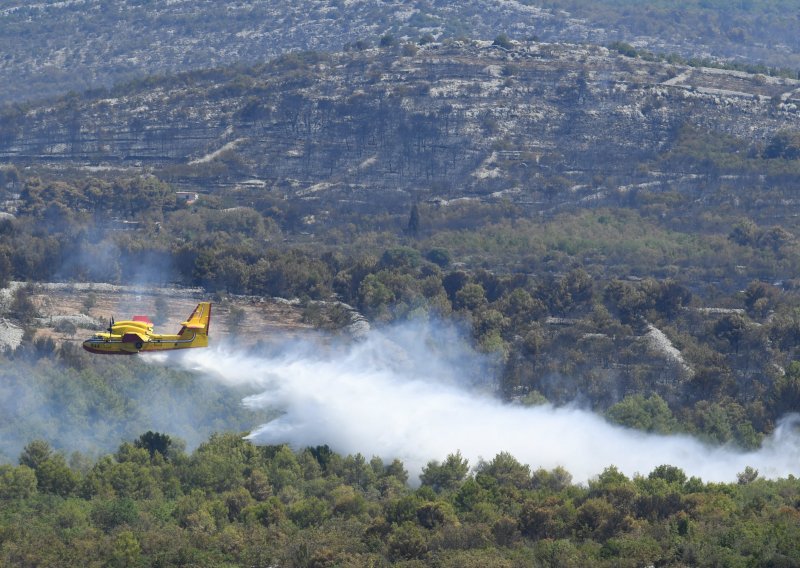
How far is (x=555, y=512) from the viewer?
73.4m

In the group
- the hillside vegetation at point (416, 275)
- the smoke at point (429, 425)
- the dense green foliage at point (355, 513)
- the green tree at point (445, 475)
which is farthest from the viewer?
the smoke at point (429, 425)

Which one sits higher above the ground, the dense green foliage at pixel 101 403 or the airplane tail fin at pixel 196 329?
the airplane tail fin at pixel 196 329

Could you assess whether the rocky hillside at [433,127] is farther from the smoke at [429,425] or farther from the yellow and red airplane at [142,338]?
the yellow and red airplane at [142,338]

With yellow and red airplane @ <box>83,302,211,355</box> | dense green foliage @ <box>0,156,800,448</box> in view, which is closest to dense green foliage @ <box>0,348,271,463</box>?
dense green foliage @ <box>0,156,800,448</box>

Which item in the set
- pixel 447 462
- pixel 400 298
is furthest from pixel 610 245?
pixel 447 462

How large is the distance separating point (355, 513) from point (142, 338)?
11.8 meters

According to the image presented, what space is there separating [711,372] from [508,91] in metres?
71.3

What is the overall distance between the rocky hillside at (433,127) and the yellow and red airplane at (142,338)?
7036 cm

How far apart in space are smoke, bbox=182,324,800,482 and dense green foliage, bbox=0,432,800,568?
2474 millimetres

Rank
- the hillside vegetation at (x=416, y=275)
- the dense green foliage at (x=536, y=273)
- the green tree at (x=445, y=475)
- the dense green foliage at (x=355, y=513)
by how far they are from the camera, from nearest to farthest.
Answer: the dense green foliage at (x=355, y=513) → the hillside vegetation at (x=416, y=275) → the green tree at (x=445, y=475) → the dense green foliage at (x=536, y=273)

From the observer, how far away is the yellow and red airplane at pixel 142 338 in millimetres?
78125

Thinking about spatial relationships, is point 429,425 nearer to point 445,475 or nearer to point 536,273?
point 445,475

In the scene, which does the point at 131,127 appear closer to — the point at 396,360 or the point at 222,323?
the point at 222,323

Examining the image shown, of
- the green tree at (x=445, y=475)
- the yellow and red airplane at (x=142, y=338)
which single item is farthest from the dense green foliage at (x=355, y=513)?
the yellow and red airplane at (x=142, y=338)
